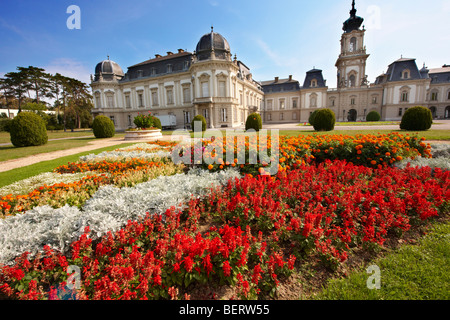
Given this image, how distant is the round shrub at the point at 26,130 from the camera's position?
480 inches

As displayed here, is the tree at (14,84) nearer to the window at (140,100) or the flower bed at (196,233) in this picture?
the window at (140,100)

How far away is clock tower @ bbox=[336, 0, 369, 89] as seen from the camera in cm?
4269

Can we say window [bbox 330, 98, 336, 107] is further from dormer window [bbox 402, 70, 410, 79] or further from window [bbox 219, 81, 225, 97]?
window [bbox 219, 81, 225, 97]

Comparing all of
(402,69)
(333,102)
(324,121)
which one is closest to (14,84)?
(324,121)

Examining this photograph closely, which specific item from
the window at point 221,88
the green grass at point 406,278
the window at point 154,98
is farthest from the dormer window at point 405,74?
the green grass at point 406,278

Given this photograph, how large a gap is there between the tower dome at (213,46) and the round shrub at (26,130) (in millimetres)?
22681

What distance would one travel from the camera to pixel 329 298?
1932 mm

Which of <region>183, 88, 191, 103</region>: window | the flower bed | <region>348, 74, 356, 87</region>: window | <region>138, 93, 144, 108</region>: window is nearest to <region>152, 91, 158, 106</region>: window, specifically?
<region>138, 93, 144, 108</region>: window

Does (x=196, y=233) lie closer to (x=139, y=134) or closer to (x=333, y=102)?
(x=139, y=134)

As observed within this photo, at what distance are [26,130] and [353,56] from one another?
176 ft

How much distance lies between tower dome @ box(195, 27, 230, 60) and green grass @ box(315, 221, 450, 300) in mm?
31203
